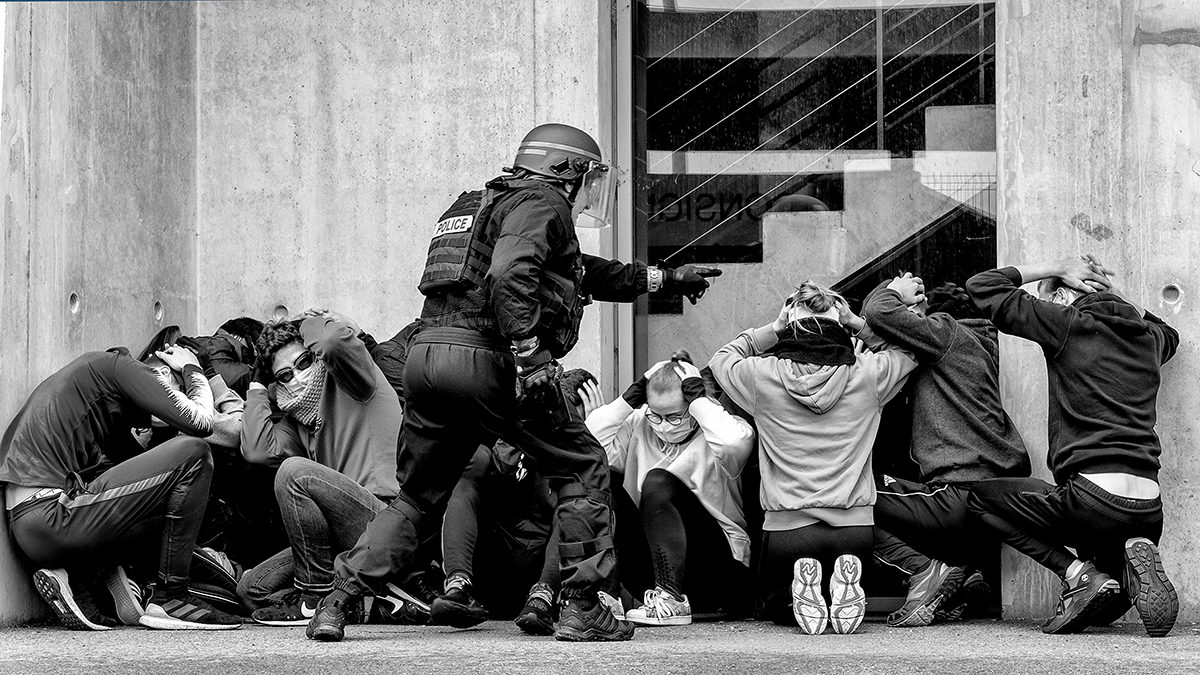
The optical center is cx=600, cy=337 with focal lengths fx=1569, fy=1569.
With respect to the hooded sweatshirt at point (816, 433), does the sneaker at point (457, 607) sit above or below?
below

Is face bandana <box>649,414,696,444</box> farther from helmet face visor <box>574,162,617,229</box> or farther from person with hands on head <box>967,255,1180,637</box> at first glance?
person with hands on head <box>967,255,1180,637</box>

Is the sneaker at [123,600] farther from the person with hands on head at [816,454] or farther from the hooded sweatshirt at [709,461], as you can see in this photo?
the person with hands on head at [816,454]

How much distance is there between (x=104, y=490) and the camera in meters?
6.15


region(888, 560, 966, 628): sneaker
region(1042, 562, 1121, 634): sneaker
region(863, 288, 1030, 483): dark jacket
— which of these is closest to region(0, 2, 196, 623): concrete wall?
region(863, 288, 1030, 483): dark jacket

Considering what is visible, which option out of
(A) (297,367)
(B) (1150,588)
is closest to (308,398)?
(A) (297,367)

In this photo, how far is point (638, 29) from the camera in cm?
813

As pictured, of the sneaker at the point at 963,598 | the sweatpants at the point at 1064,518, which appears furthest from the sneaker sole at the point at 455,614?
the sweatpants at the point at 1064,518

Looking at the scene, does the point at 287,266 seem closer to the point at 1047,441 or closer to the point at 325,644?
the point at 325,644

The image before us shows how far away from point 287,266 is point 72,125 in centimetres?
149

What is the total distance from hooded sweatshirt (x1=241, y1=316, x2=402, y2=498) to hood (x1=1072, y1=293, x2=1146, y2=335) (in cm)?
286

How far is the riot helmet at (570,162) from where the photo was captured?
19.5 ft

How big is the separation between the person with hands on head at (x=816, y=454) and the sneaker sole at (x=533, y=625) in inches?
39.6

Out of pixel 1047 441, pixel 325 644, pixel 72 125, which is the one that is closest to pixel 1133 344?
pixel 1047 441

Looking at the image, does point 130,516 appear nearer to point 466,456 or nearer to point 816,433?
Answer: point 466,456
